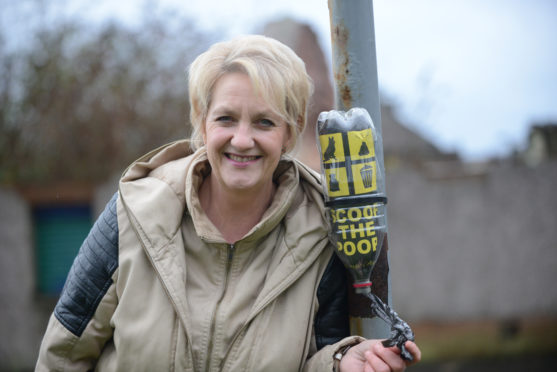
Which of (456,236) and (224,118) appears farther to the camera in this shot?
(456,236)

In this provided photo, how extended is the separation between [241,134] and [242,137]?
1 centimetres

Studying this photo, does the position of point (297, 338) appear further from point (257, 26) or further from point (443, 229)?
point (257, 26)

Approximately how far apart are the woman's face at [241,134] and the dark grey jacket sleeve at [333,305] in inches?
16.8

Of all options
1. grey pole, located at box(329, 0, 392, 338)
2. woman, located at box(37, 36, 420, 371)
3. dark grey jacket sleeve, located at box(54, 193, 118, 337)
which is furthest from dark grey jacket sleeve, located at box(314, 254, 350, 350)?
dark grey jacket sleeve, located at box(54, 193, 118, 337)

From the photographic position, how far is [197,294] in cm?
193

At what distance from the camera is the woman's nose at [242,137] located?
1902 millimetres

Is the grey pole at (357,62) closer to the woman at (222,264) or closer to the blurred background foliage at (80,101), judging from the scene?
the woman at (222,264)

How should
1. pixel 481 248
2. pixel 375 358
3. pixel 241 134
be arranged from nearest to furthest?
Answer: pixel 375 358, pixel 241 134, pixel 481 248

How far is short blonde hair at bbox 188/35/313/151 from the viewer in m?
1.93

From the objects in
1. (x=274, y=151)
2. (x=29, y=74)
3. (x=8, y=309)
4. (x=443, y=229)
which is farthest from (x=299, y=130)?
(x=29, y=74)

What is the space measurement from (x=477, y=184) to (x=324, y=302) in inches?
184

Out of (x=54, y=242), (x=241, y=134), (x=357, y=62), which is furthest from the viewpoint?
(x=54, y=242)

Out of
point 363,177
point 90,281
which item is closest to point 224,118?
point 363,177

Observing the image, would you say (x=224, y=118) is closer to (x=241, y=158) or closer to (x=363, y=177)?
(x=241, y=158)
